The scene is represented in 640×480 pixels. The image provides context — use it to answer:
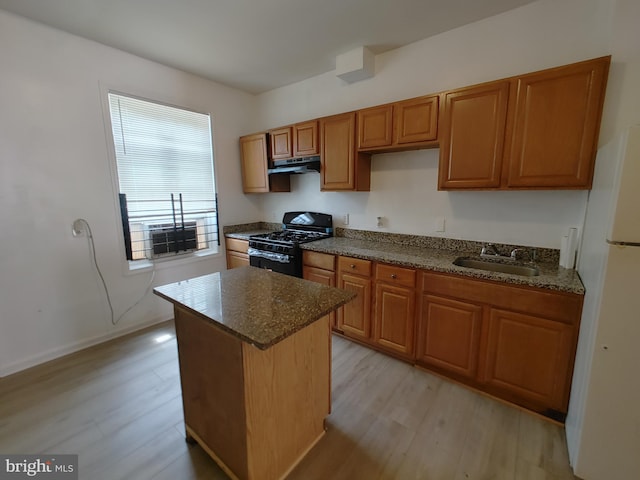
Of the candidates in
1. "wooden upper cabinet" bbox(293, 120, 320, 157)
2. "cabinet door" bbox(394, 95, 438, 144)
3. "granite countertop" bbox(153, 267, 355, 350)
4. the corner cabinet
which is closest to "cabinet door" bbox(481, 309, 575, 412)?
the corner cabinet

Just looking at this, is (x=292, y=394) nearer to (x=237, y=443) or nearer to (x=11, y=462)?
(x=237, y=443)

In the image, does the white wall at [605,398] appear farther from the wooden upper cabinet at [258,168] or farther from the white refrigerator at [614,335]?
the wooden upper cabinet at [258,168]

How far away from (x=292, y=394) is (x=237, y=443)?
32 cm

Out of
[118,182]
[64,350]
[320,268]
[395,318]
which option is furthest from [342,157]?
[64,350]

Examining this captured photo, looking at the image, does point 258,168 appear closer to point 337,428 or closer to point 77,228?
point 77,228

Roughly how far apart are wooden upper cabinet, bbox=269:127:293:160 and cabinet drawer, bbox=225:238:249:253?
1.15 metres

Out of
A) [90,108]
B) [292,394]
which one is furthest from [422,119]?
[90,108]

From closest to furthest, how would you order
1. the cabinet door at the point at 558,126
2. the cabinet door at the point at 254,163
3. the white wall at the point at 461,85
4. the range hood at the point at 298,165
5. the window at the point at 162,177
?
the cabinet door at the point at 558,126, the white wall at the point at 461,85, the window at the point at 162,177, the range hood at the point at 298,165, the cabinet door at the point at 254,163

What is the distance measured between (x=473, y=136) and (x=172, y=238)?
10.4 ft

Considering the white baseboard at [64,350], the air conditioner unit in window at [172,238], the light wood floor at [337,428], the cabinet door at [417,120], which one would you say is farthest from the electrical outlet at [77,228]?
the cabinet door at [417,120]

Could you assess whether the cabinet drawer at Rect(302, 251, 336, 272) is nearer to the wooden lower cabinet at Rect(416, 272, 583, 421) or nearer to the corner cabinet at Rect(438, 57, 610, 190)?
the wooden lower cabinet at Rect(416, 272, 583, 421)

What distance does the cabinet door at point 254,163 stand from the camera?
354 centimetres

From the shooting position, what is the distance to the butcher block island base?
120 centimetres

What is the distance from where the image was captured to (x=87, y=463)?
153 cm
